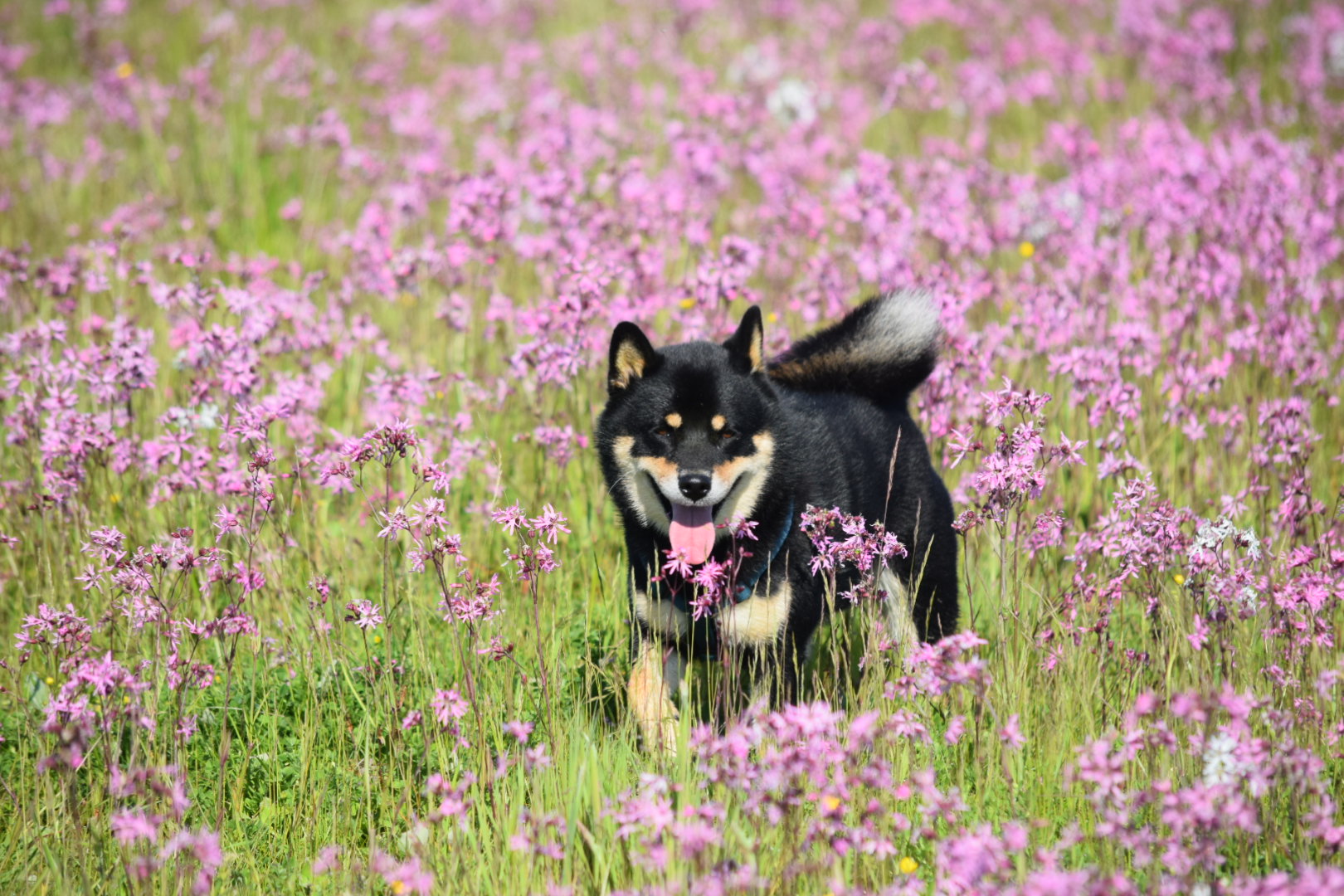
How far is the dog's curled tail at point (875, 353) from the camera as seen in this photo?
14.7 ft

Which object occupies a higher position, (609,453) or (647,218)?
(647,218)

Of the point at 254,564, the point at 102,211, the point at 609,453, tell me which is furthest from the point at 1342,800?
the point at 102,211

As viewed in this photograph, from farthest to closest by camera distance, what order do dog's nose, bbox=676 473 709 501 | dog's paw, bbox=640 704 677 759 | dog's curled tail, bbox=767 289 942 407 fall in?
1. dog's curled tail, bbox=767 289 942 407
2. dog's nose, bbox=676 473 709 501
3. dog's paw, bbox=640 704 677 759

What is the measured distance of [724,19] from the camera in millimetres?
12938

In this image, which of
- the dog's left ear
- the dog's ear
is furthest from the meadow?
the dog's left ear

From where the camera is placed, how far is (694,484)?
3.77m

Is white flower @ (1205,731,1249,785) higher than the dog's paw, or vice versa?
white flower @ (1205,731,1249,785)

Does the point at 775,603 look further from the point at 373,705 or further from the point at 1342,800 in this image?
the point at 1342,800

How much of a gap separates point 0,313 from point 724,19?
890cm

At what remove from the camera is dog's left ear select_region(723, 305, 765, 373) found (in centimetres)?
412

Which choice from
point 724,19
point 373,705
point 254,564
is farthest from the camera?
point 724,19

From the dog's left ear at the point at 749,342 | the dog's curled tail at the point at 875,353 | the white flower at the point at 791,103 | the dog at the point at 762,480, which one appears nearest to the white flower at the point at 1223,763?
the dog at the point at 762,480

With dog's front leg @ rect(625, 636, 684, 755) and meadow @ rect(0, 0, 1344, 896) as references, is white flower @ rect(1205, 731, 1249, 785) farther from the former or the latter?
dog's front leg @ rect(625, 636, 684, 755)

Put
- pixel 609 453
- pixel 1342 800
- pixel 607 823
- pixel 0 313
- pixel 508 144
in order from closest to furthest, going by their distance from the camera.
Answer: pixel 607 823 < pixel 1342 800 < pixel 609 453 < pixel 0 313 < pixel 508 144
